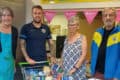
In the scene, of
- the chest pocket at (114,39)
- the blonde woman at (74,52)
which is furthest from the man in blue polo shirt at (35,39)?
the chest pocket at (114,39)

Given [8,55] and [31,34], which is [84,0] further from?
[8,55]

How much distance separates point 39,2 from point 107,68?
303 cm

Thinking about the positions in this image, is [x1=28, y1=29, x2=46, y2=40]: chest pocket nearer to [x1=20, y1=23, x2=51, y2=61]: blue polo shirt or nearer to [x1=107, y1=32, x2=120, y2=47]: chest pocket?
[x1=20, y1=23, x2=51, y2=61]: blue polo shirt

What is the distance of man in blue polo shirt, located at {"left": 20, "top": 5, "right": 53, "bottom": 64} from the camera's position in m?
4.30

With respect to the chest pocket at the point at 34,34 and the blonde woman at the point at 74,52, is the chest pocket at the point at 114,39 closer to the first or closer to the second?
the blonde woman at the point at 74,52


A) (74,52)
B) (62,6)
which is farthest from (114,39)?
(62,6)

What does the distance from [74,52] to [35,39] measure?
650 millimetres

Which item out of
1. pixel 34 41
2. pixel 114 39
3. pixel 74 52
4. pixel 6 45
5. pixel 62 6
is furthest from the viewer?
pixel 62 6

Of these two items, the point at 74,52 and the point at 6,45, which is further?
the point at 6,45

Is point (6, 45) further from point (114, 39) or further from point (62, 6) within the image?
point (62, 6)

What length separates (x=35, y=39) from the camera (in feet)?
14.2

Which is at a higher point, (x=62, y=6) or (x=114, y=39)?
(x=62, y=6)

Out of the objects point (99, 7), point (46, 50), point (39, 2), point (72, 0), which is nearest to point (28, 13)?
point (39, 2)

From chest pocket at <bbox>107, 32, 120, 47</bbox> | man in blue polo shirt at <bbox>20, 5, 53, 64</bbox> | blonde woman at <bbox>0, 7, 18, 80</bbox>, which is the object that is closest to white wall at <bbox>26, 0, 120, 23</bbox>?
man in blue polo shirt at <bbox>20, 5, 53, 64</bbox>
